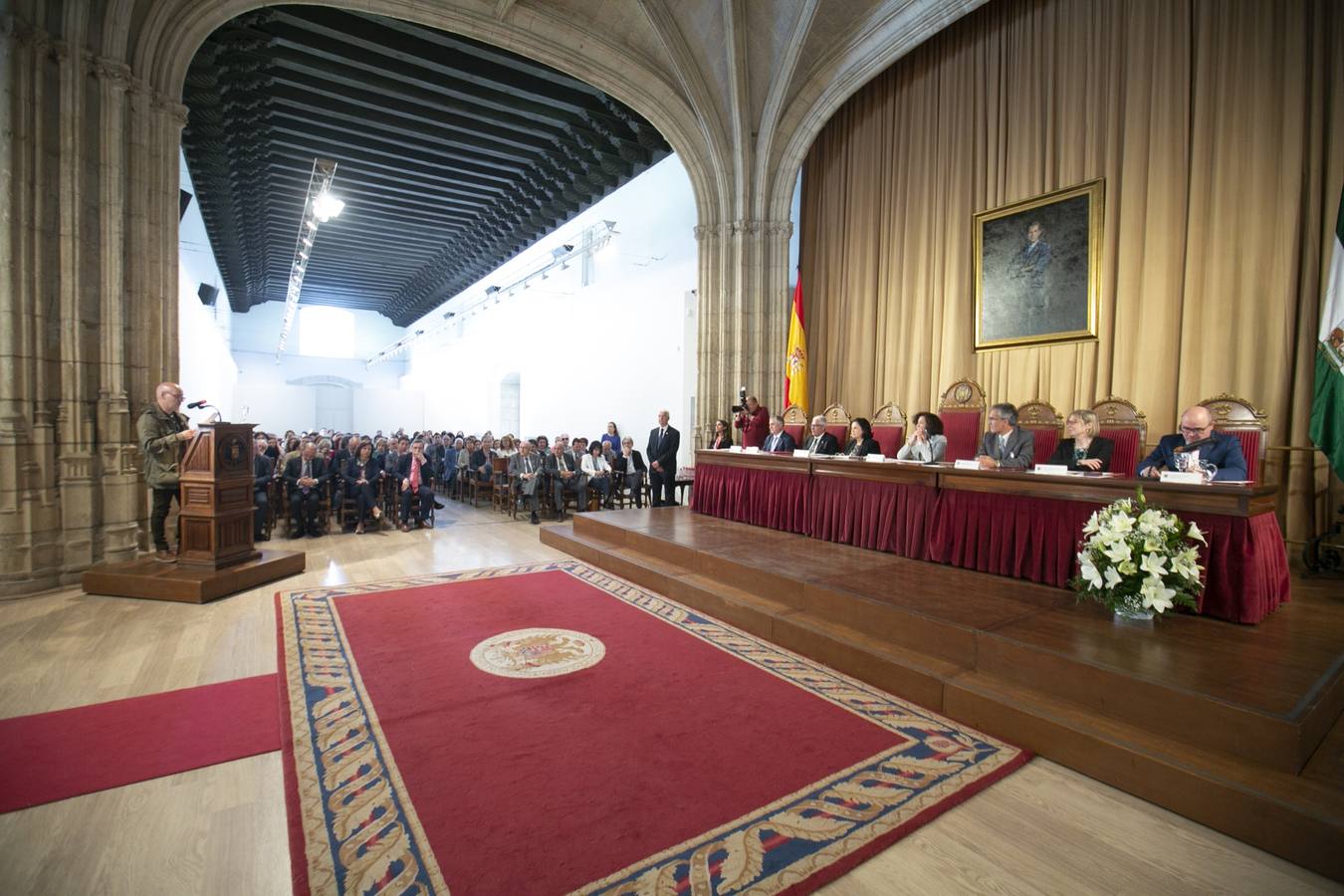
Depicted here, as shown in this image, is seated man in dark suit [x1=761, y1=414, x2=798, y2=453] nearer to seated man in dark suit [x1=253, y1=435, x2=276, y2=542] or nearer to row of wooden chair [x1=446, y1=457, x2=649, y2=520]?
row of wooden chair [x1=446, y1=457, x2=649, y2=520]

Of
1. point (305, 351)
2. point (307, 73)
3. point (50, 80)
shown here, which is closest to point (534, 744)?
point (50, 80)

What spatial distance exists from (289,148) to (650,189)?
5543 mm

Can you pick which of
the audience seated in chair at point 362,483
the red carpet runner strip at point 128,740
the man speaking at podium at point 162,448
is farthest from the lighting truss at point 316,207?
the red carpet runner strip at point 128,740

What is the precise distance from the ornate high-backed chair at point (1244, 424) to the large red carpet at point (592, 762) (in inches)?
123

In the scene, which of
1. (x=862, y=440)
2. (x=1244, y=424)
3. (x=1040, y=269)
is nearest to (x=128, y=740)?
(x=862, y=440)

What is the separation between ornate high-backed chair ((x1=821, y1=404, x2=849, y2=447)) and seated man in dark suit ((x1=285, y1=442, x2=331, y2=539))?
5601 mm

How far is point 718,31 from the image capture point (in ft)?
24.4

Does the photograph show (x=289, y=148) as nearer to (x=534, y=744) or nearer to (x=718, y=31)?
(x=718, y=31)

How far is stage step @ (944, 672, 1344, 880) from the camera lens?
5.50 ft

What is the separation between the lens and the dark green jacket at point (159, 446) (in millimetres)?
4359

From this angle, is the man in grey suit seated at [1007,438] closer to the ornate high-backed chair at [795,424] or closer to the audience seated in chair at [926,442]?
the audience seated in chair at [926,442]

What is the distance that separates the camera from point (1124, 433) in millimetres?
4426

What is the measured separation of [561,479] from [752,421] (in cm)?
270

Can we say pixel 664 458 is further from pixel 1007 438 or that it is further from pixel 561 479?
pixel 1007 438
